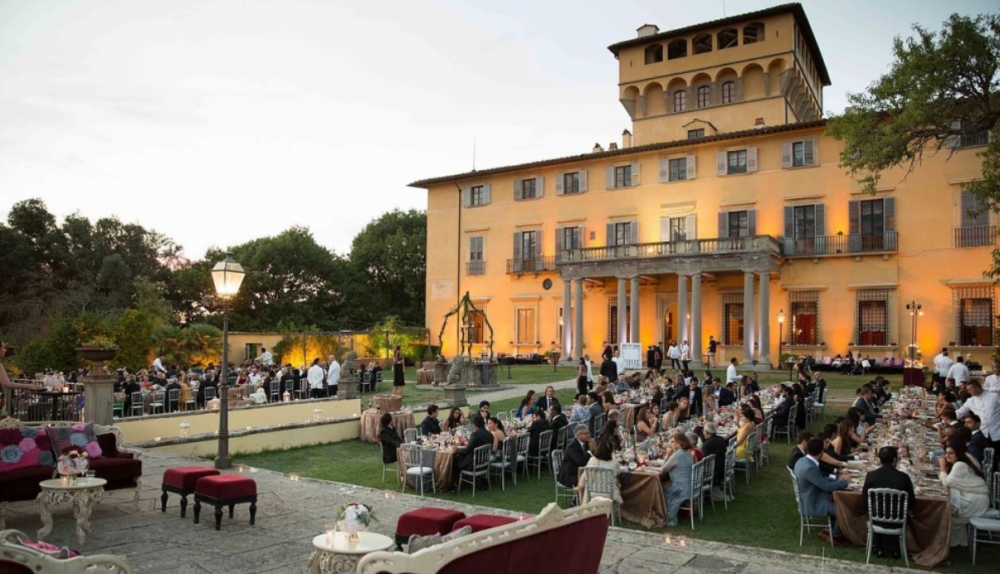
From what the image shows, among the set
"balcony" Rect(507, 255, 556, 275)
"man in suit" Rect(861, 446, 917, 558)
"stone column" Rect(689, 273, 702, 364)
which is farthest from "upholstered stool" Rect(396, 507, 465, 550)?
"balcony" Rect(507, 255, 556, 275)

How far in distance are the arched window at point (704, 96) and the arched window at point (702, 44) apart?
1878 millimetres

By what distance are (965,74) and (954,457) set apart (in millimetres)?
11253

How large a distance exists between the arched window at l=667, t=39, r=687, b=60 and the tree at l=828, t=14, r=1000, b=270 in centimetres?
2375

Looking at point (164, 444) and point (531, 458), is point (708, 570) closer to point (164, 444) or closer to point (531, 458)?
point (531, 458)

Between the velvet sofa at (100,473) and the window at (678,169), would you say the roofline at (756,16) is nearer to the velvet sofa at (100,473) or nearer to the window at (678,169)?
the window at (678,169)

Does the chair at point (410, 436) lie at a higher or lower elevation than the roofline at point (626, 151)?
lower

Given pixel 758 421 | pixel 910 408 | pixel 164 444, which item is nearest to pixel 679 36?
pixel 910 408

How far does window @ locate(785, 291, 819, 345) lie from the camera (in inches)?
1277

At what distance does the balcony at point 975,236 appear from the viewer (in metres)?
28.9

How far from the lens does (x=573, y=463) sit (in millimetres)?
10039

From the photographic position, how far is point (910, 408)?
1552cm

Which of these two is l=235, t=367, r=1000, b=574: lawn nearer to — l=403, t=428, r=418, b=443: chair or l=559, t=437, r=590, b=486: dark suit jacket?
l=559, t=437, r=590, b=486: dark suit jacket

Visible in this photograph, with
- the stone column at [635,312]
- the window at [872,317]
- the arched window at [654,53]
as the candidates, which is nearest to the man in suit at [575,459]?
the stone column at [635,312]

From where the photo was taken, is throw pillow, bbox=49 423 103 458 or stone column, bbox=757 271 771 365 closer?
throw pillow, bbox=49 423 103 458
